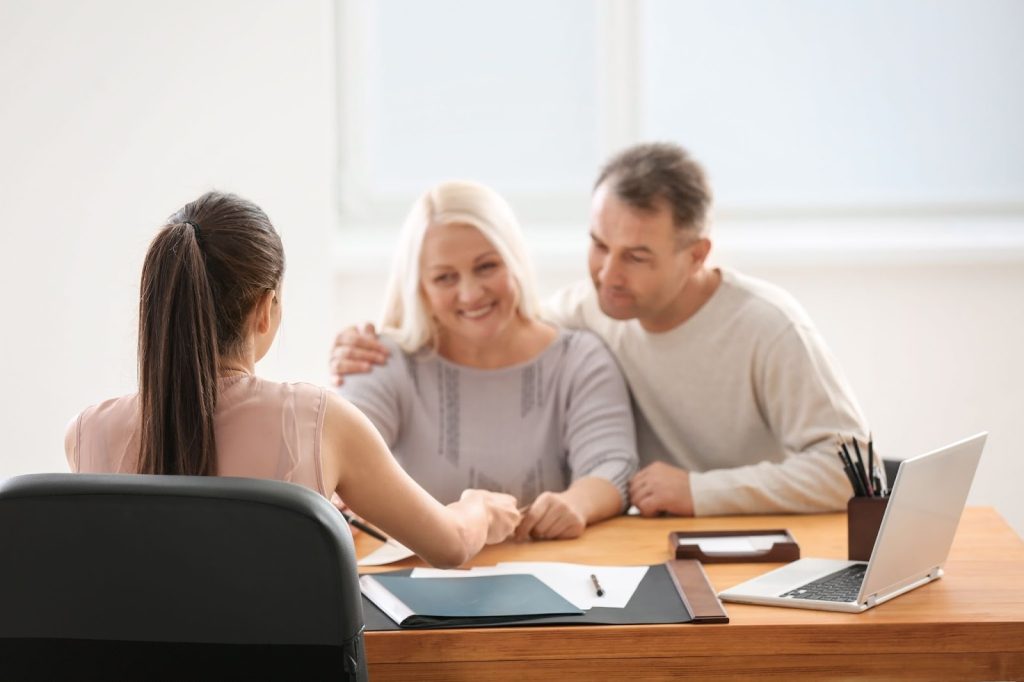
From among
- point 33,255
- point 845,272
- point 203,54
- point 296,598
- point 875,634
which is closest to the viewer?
point 296,598

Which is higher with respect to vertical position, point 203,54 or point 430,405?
point 203,54

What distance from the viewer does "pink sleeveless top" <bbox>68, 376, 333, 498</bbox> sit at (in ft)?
4.58

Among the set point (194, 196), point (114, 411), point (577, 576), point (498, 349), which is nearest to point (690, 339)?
point (498, 349)

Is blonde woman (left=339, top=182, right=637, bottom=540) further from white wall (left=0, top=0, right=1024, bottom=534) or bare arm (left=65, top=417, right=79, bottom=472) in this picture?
white wall (left=0, top=0, right=1024, bottom=534)

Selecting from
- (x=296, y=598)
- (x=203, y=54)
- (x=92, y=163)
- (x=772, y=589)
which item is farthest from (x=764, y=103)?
(x=296, y=598)

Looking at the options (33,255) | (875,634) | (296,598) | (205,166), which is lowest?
(875,634)

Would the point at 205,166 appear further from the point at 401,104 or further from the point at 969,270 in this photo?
the point at 969,270

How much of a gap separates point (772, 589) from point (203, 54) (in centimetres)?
241

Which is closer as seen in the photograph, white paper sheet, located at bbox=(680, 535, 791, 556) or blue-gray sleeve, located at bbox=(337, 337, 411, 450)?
white paper sheet, located at bbox=(680, 535, 791, 556)

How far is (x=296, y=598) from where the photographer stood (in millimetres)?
1159

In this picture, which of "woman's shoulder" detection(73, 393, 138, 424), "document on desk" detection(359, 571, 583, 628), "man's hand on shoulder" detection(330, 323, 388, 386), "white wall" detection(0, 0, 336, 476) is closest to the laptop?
"document on desk" detection(359, 571, 583, 628)

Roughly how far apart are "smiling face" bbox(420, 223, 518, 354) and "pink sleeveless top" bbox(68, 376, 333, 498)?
91 centimetres

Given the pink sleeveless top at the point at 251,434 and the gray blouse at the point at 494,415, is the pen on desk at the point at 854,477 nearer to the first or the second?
the gray blouse at the point at 494,415

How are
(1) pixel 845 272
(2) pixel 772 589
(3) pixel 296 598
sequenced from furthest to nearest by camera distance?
(1) pixel 845 272 < (2) pixel 772 589 < (3) pixel 296 598
